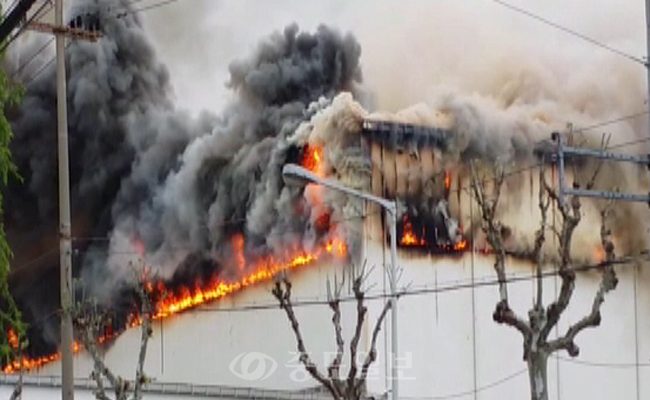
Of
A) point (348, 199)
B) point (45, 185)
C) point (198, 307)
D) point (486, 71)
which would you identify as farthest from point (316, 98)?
point (45, 185)

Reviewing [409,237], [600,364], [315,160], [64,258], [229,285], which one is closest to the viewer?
[64,258]

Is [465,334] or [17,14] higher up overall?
[17,14]

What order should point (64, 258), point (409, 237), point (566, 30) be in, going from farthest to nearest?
point (566, 30) → point (409, 237) → point (64, 258)

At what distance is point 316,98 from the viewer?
24.0m

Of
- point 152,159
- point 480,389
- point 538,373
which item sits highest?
point 152,159

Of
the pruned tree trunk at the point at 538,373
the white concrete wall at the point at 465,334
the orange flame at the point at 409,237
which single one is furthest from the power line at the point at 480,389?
the pruned tree trunk at the point at 538,373

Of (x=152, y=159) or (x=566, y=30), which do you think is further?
(x=152, y=159)

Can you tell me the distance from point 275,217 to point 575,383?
25.1 feet
